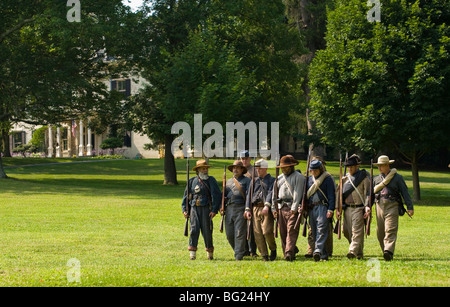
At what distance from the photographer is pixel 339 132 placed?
108 feet

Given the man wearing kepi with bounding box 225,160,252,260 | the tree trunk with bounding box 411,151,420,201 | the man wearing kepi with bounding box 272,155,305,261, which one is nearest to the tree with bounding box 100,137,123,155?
the tree trunk with bounding box 411,151,420,201

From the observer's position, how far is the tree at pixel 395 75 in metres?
29.7

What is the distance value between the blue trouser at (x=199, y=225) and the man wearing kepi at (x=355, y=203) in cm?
281

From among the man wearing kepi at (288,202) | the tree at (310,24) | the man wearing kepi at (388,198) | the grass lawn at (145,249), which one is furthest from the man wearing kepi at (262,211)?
the tree at (310,24)

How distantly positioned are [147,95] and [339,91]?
13086mm

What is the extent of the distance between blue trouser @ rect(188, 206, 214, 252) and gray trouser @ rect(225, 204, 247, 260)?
A: 475 millimetres

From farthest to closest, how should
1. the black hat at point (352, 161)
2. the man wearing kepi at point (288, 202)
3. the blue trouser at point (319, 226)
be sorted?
the black hat at point (352, 161) < the man wearing kepi at point (288, 202) < the blue trouser at point (319, 226)

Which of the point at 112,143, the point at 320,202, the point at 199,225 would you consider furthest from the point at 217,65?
the point at 112,143

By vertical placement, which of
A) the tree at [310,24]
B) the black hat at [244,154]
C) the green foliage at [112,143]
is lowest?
the black hat at [244,154]

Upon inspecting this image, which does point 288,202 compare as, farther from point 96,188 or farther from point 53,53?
point 53,53

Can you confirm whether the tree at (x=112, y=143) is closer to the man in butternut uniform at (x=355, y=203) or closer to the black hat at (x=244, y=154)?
the black hat at (x=244, y=154)

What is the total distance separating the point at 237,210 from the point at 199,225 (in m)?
0.85
